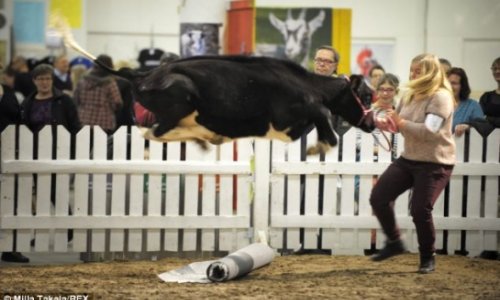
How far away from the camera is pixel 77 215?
848cm

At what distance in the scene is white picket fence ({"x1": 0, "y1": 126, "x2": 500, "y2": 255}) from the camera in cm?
843

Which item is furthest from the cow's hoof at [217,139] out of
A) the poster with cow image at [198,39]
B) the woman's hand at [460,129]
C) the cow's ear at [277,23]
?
the cow's ear at [277,23]

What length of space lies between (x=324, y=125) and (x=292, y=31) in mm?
9111

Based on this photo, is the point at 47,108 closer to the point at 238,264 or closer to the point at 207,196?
the point at 207,196

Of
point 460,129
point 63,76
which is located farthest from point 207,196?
point 63,76

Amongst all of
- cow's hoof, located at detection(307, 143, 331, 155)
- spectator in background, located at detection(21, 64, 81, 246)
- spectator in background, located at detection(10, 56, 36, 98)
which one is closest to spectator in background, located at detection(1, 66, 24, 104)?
spectator in background, located at detection(10, 56, 36, 98)

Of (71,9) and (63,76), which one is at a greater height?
(71,9)

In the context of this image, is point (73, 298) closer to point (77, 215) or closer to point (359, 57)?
point (77, 215)

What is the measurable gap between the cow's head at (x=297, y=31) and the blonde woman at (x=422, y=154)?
25.8 feet

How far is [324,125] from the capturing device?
22.1 feet

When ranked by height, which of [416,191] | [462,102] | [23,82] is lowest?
[416,191]

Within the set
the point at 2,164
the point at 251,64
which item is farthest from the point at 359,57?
the point at 251,64

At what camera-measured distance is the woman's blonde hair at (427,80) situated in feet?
23.8

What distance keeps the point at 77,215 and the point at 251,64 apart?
2781 mm
